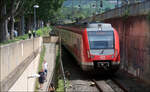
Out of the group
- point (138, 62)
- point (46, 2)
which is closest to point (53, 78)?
point (138, 62)

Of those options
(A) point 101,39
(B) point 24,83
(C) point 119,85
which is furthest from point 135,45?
(B) point 24,83

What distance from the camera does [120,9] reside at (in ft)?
69.5

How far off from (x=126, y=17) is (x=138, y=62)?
3892 mm

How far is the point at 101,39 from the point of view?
51.0 ft

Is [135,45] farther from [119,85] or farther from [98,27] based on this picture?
[119,85]

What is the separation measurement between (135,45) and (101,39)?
275cm

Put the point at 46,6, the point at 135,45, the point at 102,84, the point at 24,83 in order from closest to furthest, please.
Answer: the point at 24,83 → the point at 102,84 → the point at 135,45 → the point at 46,6

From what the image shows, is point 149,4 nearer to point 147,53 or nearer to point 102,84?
point 147,53

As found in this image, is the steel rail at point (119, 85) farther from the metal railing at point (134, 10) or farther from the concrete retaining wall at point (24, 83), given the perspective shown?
the concrete retaining wall at point (24, 83)

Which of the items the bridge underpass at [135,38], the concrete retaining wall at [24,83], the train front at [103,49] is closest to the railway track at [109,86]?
the train front at [103,49]

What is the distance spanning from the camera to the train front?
15.0 metres

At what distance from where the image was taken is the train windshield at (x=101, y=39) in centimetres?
1532

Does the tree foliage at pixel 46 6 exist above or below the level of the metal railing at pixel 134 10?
above

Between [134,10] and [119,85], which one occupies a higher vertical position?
[134,10]
